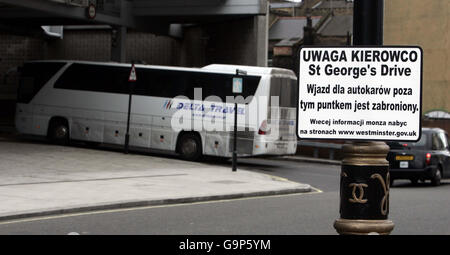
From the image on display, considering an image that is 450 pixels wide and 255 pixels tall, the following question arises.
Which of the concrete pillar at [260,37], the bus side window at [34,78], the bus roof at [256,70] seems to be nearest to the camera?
the bus roof at [256,70]

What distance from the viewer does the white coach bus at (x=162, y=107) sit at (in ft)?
86.2

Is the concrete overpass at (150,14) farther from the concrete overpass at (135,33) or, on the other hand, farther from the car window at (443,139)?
the car window at (443,139)

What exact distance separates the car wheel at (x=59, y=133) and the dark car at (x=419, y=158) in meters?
13.5

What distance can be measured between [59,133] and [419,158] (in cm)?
1453

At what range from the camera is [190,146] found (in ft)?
88.8

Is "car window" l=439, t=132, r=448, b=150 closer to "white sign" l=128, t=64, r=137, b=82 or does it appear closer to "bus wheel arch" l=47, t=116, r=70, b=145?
"white sign" l=128, t=64, r=137, b=82

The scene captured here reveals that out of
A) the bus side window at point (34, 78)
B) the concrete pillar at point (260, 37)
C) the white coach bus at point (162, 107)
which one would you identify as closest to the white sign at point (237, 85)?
the white coach bus at point (162, 107)

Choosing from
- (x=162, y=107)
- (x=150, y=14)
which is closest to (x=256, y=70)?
(x=162, y=107)

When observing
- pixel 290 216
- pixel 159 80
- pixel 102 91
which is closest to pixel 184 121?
pixel 159 80

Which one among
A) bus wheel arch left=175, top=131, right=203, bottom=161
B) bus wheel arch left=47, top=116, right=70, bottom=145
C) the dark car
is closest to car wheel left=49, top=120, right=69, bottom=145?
bus wheel arch left=47, top=116, right=70, bottom=145

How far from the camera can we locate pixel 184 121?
89.1 ft

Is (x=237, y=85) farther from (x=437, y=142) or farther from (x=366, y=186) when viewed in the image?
(x=366, y=186)

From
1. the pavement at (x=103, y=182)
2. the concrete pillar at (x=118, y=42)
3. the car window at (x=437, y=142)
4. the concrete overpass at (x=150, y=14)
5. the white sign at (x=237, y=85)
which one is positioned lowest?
the pavement at (x=103, y=182)

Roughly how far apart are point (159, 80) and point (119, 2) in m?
7.55
